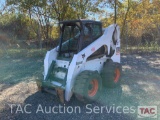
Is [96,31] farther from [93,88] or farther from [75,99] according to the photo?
[75,99]

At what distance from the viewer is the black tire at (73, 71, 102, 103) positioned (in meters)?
3.11

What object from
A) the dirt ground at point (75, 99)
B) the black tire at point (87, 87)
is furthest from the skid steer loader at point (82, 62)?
the dirt ground at point (75, 99)

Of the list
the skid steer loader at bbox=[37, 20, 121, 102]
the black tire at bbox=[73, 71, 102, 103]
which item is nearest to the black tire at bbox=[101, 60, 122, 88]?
the skid steer loader at bbox=[37, 20, 121, 102]

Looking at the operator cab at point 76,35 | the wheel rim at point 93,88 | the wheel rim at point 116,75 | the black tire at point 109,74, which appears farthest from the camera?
the wheel rim at point 116,75

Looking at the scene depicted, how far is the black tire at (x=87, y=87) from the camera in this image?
311cm

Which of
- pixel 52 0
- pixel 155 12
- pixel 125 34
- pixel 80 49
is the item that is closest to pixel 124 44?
pixel 125 34

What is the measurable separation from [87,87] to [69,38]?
49.7 inches

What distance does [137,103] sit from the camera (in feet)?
10.9

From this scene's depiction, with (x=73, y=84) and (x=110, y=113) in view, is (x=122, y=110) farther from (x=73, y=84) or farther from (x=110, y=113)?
(x=73, y=84)

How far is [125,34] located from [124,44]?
0.55m

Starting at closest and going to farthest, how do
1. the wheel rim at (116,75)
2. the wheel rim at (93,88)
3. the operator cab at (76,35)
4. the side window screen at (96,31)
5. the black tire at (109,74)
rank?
the wheel rim at (93,88) → the operator cab at (76,35) → the side window screen at (96,31) → the black tire at (109,74) → the wheel rim at (116,75)

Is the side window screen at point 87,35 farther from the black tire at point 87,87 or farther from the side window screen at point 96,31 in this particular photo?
the black tire at point 87,87

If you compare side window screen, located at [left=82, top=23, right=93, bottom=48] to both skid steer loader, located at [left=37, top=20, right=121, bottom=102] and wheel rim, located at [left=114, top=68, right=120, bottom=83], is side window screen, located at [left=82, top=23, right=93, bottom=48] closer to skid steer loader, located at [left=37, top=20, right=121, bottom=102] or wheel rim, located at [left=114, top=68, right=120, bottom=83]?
skid steer loader, located at [left=37, top=20, right=121, bottom=102]

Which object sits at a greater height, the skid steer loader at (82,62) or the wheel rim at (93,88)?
the skid steer loader at (82,62)
